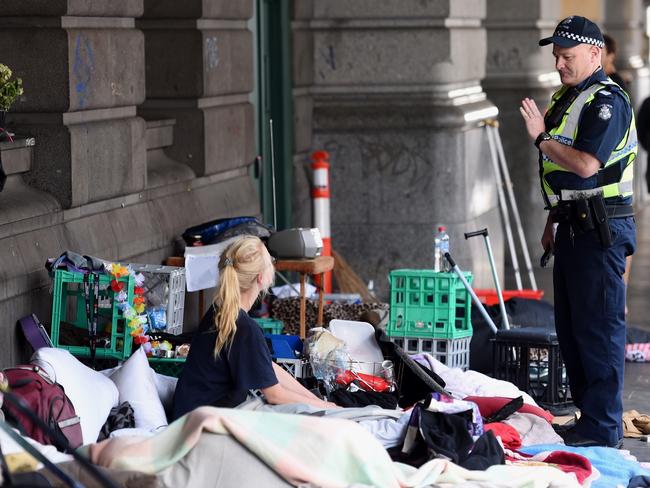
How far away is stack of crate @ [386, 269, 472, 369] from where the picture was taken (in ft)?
29.2

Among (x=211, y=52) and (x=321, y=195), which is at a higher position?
(x=211, y=52)

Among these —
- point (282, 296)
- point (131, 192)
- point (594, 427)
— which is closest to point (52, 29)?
point (131, 192)

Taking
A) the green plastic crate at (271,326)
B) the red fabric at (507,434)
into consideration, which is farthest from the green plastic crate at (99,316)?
the red fabric at (507,434)

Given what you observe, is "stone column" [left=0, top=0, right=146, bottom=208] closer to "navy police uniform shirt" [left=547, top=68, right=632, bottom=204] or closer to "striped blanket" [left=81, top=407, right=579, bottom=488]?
"navy police uniform shirt" [left=547, top=68, right=632, bottom=204]

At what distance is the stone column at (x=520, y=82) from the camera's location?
51.8 feet

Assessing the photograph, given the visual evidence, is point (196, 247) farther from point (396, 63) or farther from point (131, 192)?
point (396, 63)

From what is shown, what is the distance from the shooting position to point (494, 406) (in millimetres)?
7609

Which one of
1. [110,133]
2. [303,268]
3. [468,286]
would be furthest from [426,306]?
[110,133]

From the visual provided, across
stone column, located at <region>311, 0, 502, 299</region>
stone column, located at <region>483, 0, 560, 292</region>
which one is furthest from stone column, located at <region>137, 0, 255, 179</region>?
stone column, located at <region>483, 0, 560, 292</region>

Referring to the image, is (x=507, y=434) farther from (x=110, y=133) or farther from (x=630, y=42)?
(x=630, y=42)

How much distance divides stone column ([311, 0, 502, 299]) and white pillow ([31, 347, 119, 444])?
222 inches

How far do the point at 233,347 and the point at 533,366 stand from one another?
10.0ft

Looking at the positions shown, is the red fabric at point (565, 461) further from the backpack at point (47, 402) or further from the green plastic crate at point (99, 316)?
the green plastic crate at point (99, 316)

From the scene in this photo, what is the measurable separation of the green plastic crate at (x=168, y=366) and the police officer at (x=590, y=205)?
2.04 metres
